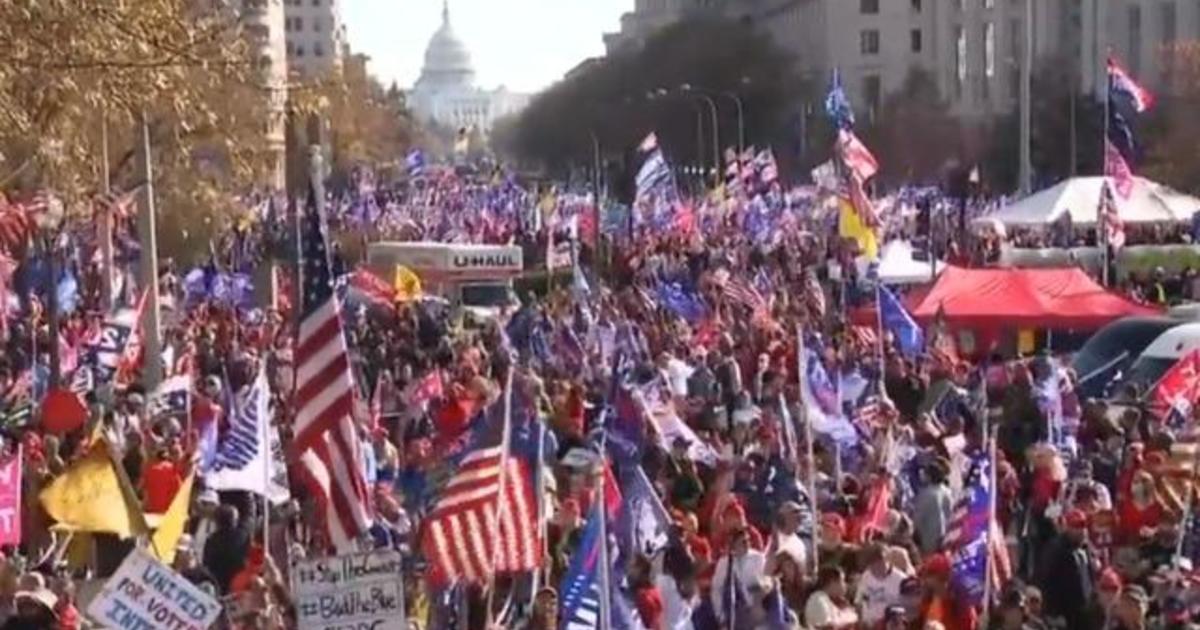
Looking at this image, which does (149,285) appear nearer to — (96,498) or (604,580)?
(96,498)

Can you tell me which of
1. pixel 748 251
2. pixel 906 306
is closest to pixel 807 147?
pixel 748 251

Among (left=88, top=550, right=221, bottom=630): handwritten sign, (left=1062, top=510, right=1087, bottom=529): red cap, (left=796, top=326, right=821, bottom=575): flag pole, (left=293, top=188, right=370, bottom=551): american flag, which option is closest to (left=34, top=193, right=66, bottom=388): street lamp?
(left=796, top=326, right=821, bottom=575): flag pole

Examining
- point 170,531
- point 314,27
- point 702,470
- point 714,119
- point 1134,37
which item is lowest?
point 702,470

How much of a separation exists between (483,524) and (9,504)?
394 cm

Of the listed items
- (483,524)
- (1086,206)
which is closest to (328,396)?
(483,524)

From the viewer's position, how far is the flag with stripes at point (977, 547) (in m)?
13.1

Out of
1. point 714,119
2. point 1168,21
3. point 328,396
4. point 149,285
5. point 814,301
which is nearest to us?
point 328,396

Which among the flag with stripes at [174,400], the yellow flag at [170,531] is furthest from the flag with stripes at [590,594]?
the flag with stripes at [174,400]

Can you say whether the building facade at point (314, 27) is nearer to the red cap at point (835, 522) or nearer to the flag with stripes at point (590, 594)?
the red cap at point (835, 522)

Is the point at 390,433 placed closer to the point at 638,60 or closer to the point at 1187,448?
the point at 1187,448

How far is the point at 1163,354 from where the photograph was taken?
2388 centimetres

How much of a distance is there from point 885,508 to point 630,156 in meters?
75.4

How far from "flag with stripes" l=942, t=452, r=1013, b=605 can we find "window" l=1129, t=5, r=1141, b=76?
81.3 m

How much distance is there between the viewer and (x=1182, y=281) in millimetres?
39781
